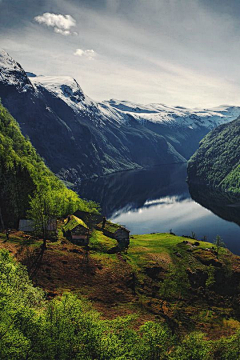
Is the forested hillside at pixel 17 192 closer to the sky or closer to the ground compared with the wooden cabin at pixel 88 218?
closer to the sky

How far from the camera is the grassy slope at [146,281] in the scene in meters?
60.6

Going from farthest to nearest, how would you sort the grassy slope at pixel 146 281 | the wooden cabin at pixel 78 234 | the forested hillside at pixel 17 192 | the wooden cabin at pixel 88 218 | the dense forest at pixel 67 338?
1. the wooden cabin at pixel 88 218
2. the forested hillside at pixel 17 192
3. the wooden cabin at pixel 78 234
4. the grassy slope at pixel 146 281
5. the dense forest at pixel 67 338

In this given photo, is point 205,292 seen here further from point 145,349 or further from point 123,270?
point 145,349

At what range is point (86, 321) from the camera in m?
39.1

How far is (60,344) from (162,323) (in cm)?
2818

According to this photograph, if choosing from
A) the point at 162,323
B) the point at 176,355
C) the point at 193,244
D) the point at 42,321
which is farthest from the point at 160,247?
the point at 42,321

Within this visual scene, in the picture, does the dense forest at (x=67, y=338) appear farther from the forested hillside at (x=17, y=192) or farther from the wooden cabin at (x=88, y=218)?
the wooden cabin at (x=88, y=218)

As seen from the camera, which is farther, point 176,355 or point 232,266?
point 232,266

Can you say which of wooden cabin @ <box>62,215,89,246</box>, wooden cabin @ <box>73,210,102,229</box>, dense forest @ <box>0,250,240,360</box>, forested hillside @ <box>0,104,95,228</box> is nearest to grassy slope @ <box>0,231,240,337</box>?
wooden cabin @ <box>62,215,89,246</box>

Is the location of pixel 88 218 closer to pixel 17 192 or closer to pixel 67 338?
pixel 17 192

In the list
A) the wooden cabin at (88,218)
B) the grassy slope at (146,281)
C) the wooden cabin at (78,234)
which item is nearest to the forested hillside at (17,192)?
the wooden cabin at (88,218)

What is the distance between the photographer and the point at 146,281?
73.9m

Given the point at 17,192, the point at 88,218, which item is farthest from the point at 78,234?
the point at 17,192

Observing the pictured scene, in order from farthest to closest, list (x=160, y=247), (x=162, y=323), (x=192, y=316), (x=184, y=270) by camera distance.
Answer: (x=160, y=247)
(x=184, y=270)
(x=192, y=316)
(x=162, y=323)
